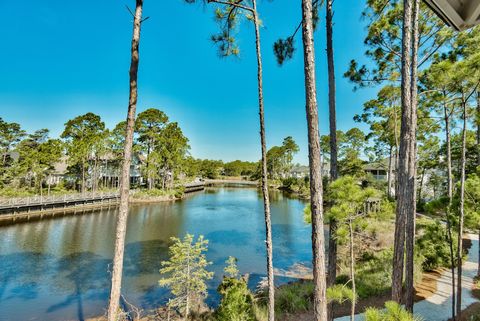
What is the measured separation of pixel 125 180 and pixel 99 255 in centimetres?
895

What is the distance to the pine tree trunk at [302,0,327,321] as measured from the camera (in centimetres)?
258

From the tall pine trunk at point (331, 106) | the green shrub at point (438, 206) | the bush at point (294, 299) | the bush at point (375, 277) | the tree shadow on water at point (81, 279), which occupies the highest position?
the tall pine trunk at point (331, 106)

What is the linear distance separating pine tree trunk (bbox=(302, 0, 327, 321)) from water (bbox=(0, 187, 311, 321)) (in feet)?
20.9

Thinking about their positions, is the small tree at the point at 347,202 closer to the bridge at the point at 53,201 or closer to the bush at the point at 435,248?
the bush at the point at 435,248

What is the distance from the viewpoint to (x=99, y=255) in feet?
35.0

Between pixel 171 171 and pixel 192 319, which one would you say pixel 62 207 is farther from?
pixel 192 319

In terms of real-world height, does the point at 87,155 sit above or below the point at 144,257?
above

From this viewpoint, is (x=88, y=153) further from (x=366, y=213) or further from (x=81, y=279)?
(x=366, y=213)

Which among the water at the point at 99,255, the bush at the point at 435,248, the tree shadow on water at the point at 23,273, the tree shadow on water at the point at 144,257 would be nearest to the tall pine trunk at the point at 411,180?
the bush at the point at 435,248

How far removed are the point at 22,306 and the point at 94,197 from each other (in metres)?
17.1

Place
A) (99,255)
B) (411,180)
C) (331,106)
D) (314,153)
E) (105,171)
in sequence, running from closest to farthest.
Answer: (314,153) → (411,180) → (331,106) → (99,255) → (105,171)

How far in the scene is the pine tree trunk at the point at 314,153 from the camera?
8.45ft

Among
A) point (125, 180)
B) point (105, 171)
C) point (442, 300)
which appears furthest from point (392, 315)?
point (105, 171)

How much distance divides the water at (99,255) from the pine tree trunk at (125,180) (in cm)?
390
